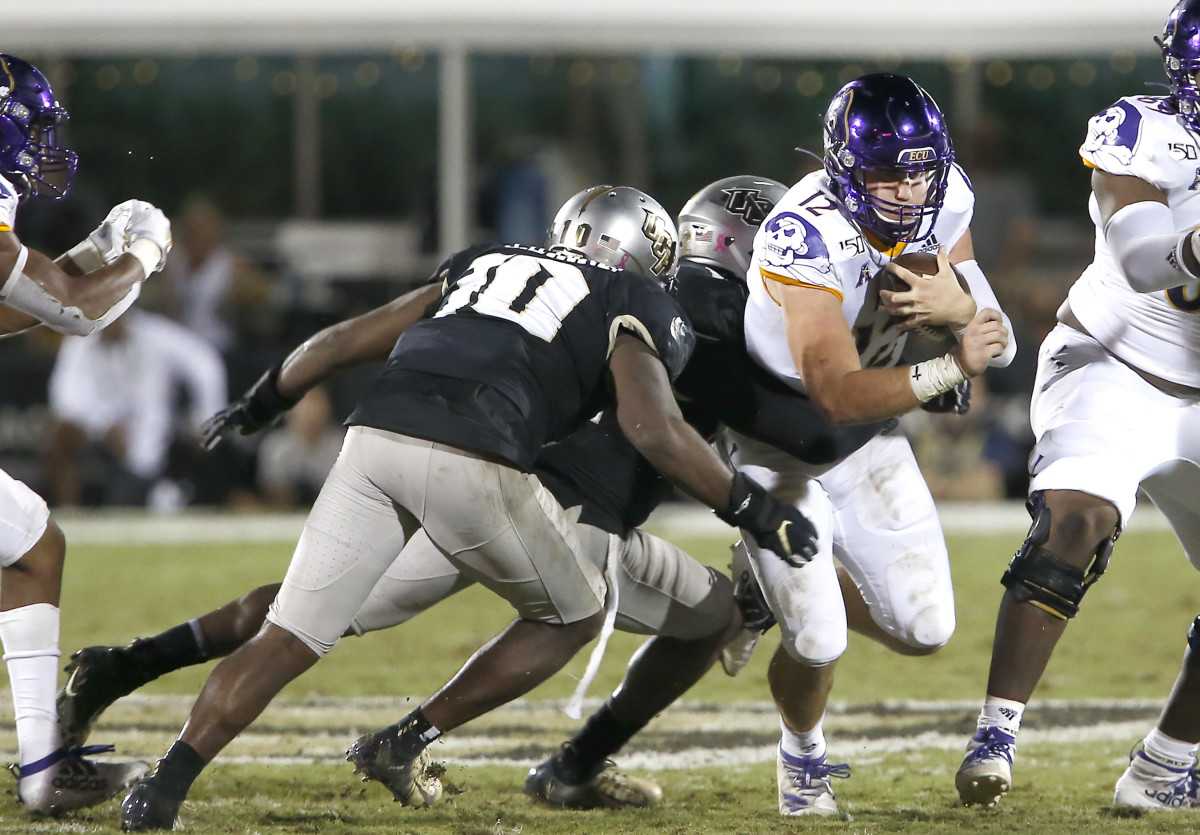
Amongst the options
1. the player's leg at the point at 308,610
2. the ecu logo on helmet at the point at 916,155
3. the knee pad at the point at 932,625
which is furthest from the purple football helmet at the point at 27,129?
the knee pad at the point at 932,625

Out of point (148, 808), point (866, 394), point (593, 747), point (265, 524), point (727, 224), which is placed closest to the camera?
point (148, 808)

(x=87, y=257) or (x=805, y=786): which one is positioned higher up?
(x=87, y=257)

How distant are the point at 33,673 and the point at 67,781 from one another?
0.84 feet

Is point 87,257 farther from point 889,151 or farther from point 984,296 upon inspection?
point 984,296

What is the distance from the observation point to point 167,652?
147 inches

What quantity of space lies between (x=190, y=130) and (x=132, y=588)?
342 inches

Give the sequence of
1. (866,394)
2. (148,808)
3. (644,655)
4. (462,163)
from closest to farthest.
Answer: (148,808) < (866,394) < (644,655) < (462,163)

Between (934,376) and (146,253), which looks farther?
(146,253)

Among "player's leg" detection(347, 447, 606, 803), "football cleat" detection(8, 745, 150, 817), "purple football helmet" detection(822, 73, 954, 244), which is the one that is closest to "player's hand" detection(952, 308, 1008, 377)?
"purple football helmet" detection(822, 73, 954, 244)

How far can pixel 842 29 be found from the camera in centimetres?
1095

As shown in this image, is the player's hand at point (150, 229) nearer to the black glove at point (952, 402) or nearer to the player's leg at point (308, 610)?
the player's leg at point (308, 610)

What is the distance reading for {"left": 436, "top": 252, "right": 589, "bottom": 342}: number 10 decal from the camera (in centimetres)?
336

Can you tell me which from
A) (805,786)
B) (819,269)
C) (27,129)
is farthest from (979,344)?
(27,129)

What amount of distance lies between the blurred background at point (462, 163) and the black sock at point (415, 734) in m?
6.48
